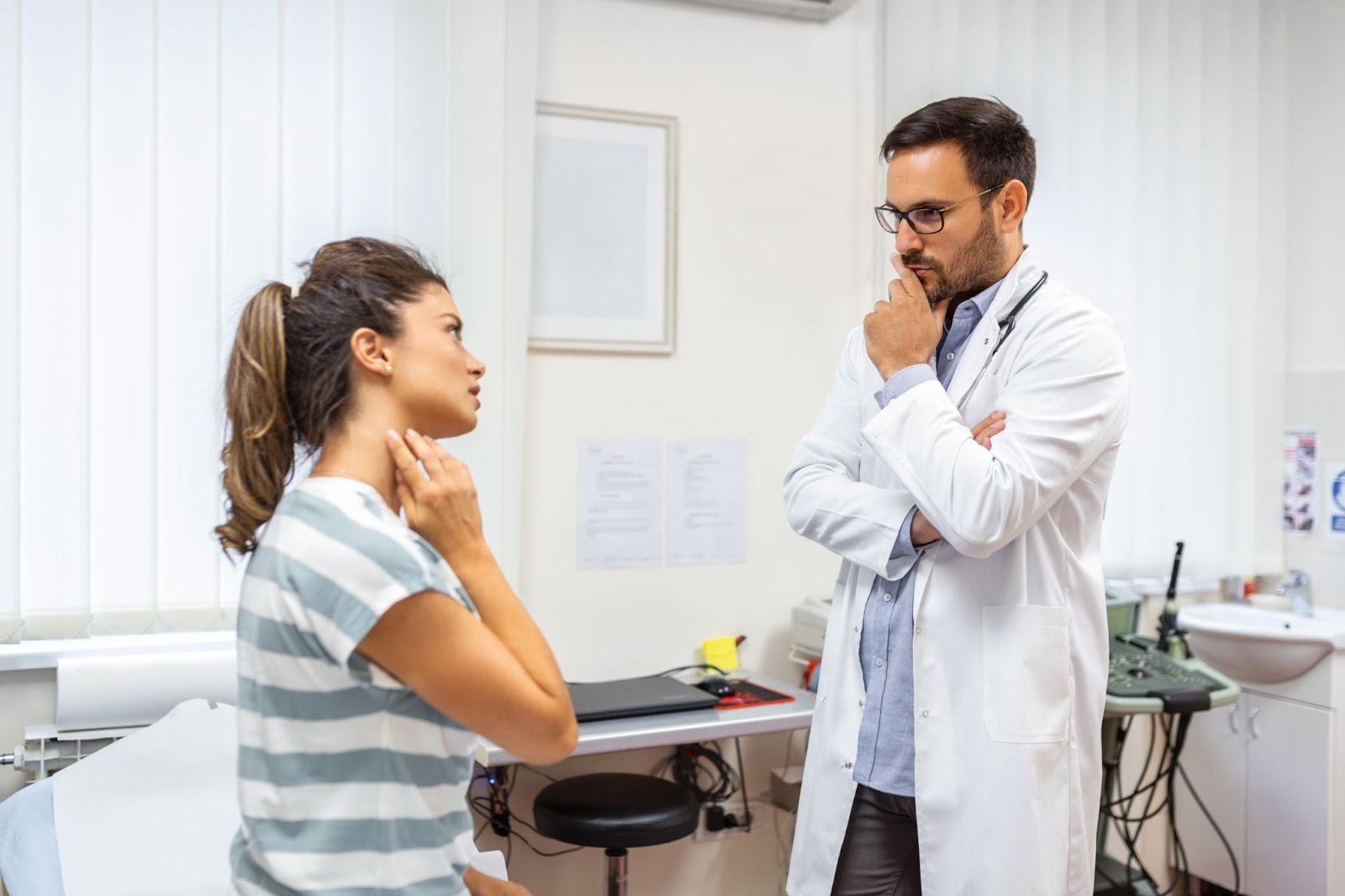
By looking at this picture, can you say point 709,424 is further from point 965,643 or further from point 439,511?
point 439,511

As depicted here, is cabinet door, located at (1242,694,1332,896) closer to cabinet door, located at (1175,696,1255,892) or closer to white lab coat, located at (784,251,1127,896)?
cabinet door, located at (1175,696,1255,892)

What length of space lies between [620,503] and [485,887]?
5.64 ft

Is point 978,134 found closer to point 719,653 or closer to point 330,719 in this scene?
point 330,719

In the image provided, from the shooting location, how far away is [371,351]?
1049 millimetres

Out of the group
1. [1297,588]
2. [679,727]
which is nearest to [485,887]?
[679,727]

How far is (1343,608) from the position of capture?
3.31m

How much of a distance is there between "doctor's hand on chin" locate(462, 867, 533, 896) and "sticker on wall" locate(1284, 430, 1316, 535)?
3.12 m

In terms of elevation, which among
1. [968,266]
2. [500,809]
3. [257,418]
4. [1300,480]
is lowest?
[500,809]

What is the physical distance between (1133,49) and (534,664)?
3039 millimetres

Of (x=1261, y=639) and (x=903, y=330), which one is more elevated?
(x=903, y=330)

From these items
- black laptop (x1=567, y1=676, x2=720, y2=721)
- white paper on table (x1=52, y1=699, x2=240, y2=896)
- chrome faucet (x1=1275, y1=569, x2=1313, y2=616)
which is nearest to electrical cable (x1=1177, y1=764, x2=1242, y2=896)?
chrome faucet (x1=1275, y1=569, x2=1313, y2=616)

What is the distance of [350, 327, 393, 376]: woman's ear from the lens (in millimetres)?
1041

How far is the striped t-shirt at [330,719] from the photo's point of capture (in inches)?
36.0

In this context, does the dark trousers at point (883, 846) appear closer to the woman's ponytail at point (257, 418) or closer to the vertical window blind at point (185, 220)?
the woman's ponytail at point (257, 418)
